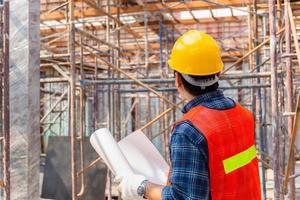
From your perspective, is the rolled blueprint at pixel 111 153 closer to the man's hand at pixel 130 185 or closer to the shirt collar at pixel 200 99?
the man's hand at pixel 130 185

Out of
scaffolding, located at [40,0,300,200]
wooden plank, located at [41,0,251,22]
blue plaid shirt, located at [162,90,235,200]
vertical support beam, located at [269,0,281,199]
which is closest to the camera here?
blue plaid shirt, located at [162,90,235,200]

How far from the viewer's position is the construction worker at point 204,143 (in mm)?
1960

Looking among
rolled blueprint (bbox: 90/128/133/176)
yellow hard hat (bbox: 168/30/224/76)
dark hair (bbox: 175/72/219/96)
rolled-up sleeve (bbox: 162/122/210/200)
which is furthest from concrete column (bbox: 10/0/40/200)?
rolled-up sleeve (bbox: 162/122/210/200)

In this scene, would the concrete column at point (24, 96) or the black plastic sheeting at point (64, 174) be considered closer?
the concrete column at point (24, 96)

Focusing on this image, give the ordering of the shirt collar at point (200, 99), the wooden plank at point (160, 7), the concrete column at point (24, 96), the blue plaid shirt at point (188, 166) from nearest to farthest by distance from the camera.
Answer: the blue plaid shirt at point (188, 166), the shirt collar at point (200, 99), the concrete column at point (24, 96), the wooden plank at point (160, 7)

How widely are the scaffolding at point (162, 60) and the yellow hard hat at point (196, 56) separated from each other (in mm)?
1986

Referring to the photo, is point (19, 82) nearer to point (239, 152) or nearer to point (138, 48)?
point (239, 152)

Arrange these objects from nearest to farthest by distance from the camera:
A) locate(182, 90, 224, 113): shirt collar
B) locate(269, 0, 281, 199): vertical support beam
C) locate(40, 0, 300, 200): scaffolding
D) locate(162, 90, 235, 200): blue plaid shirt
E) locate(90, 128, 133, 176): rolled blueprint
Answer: locate(162, 90, 235, 200): blue plaid shirt
locate(182, 90, 224, 113): shirt collar
locate(90, 128, 133, 176): rolled blueprint
locate(269, 0, 281, 199): vertical support beam
locate(40, 0, 300, 200): scaffolding

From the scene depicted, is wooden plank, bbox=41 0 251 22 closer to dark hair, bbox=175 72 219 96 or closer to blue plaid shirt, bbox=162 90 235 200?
dark hair, bbox=175 72 219 96

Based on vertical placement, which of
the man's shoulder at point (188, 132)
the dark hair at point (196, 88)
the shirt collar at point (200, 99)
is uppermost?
the dark hair at point (196, 88)

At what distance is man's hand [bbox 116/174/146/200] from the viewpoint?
2217 millimetres

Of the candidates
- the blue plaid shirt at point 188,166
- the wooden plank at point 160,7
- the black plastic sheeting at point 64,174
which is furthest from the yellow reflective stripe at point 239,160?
the wooden plank at point 160,7

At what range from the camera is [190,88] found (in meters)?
2.15

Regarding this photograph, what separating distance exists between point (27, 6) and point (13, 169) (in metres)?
1.38
